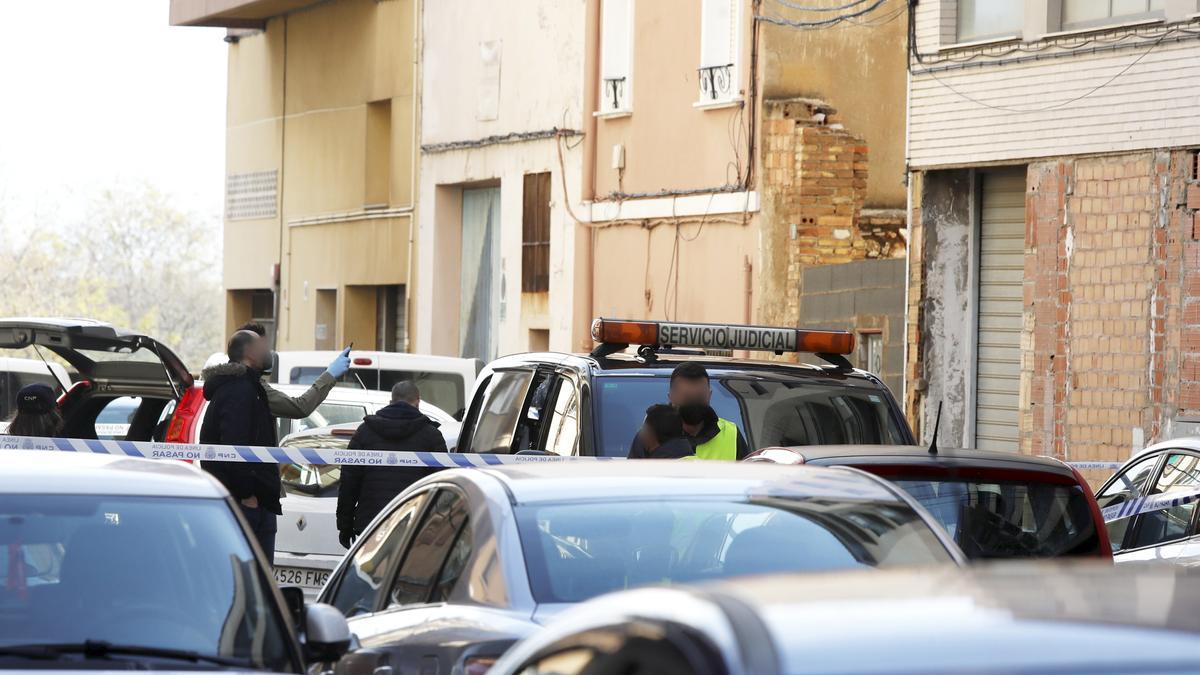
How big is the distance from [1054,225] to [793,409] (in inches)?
292

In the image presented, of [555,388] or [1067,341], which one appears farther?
[1067,341]

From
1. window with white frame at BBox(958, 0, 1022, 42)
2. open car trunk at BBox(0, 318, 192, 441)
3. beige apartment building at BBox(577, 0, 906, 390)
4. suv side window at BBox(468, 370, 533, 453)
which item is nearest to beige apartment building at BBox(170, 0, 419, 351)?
beige apartment building at BBox(577, 0, 906, 390)

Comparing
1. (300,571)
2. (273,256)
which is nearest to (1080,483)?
(300,571)

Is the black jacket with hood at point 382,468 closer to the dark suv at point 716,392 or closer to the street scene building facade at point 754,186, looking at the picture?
the dark suv at point 716,392

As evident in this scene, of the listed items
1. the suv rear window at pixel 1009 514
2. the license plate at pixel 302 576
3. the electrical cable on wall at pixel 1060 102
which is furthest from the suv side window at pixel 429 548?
the electrical cable on wall at pixel 1060 102

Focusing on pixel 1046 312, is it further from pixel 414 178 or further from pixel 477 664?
pixel 414 178

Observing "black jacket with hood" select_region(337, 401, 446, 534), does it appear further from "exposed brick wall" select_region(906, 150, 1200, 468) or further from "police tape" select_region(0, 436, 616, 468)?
Answer: "exposed brick wall" select_region(906, 150, 1200, 468)

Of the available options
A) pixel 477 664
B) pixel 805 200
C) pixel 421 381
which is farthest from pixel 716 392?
pixel 805 200

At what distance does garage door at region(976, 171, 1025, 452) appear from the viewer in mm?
17938

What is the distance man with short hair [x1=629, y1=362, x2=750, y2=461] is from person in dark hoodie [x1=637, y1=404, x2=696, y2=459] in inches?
3.4

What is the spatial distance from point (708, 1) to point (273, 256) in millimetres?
16010

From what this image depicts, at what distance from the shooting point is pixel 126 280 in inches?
3563

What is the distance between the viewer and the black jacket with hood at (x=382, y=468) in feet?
38.8

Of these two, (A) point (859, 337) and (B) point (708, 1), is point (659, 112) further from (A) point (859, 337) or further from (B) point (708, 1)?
(A) point (859, 337)
